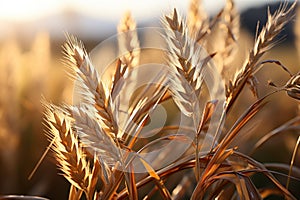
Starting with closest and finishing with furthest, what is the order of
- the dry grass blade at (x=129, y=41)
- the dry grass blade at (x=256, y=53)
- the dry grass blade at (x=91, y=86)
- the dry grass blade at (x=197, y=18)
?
1. the dry grass blade at (x=91, y=86)
2. the dry grass blade at (x=256, y=53)
3. the dry grass blade at (x=129, y=41)
4. the dry grass blade at (x=197, y=18)

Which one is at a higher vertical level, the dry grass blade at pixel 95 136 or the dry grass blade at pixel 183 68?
the dry grass blade at pixel 183 68

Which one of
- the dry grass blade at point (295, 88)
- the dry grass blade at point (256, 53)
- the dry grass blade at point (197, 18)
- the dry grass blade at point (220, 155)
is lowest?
the dry grass blade at point (220, 155)

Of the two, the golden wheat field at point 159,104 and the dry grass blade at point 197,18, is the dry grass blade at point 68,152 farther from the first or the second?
the dry grass blade at point 197,18

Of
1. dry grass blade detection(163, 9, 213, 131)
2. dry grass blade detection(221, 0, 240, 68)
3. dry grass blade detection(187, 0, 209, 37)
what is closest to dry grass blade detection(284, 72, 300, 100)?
dry grass blade detection(163, 9, 213, 131)

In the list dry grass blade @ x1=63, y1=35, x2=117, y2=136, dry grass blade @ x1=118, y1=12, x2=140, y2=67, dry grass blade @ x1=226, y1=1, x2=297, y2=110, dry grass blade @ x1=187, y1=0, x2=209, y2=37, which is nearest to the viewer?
dry grass blade @ x1=63, y1=35, x2=117, y2=136

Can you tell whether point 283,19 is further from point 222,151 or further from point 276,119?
point 276,119

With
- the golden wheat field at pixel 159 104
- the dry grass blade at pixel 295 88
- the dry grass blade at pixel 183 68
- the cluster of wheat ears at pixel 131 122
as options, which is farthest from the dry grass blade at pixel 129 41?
the dry grass blade at pixel 295 88

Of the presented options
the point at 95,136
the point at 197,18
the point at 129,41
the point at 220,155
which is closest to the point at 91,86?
the point at 95,136

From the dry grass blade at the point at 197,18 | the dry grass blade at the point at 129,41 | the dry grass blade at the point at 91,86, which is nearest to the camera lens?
the dry grass blade at the point at 91,86

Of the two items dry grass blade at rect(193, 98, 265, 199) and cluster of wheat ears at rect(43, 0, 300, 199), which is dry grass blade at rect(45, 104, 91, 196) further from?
dry grass blade at rect(193, 98, 265, 199)

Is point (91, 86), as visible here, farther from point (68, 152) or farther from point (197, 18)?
point (197, 18)
